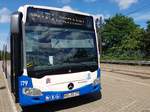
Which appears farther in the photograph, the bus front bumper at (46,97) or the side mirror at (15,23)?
the bus front bumper at (46,97)

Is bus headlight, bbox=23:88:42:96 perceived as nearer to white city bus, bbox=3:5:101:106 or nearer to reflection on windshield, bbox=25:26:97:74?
white city bus, bbox=3:5:101:106

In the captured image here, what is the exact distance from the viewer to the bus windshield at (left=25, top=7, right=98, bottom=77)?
28.1ft

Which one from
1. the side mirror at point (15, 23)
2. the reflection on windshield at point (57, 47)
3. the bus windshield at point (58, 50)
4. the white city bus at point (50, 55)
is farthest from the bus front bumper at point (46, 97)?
the side mirror at point (15, 23)

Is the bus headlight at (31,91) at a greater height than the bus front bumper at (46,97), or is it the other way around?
the bus headlight at (31,91)

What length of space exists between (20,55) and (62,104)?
2.49 meters

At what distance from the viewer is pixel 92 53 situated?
9.79 m

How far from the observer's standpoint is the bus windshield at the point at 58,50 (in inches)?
338

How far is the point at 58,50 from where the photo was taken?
895cm

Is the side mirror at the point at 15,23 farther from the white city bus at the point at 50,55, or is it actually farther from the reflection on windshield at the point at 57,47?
the reflection on windshield at the point at 57,47

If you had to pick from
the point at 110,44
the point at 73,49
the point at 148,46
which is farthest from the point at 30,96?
the point at 110,44

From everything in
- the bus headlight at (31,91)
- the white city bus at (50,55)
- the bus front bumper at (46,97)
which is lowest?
the bus front bumper at (46,97)

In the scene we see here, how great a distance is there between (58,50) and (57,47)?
0.09 meters

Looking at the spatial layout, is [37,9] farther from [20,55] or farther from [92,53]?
[92,53]

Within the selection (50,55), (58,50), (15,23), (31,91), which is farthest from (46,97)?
(15,23)
